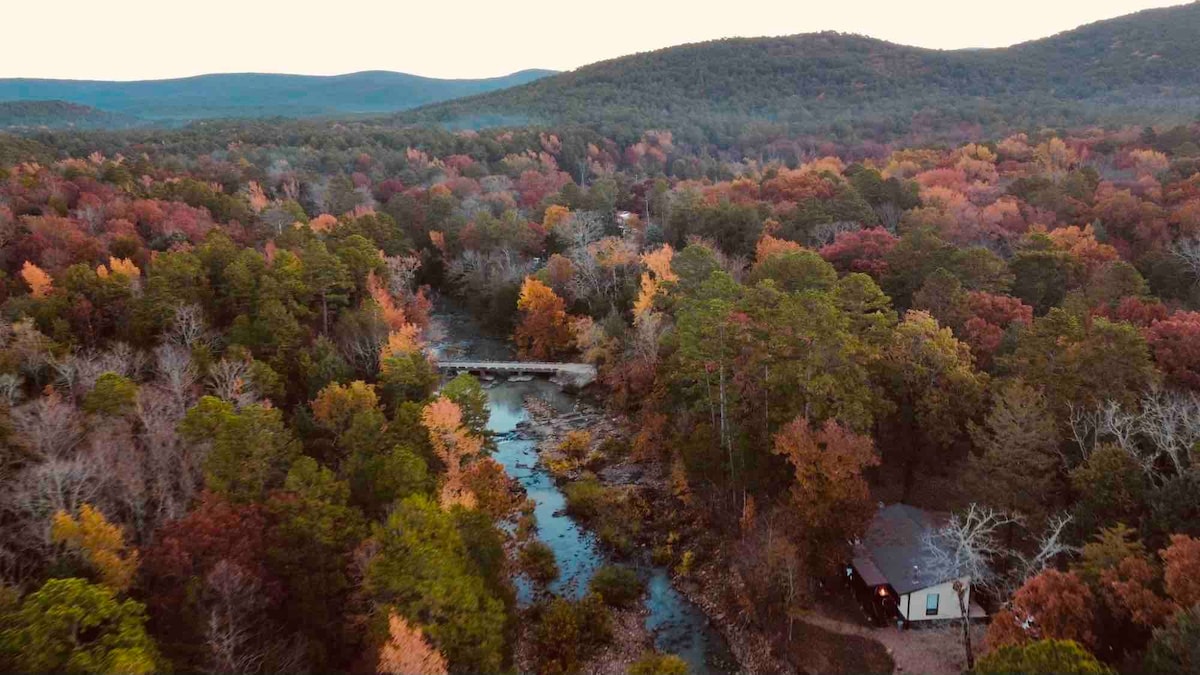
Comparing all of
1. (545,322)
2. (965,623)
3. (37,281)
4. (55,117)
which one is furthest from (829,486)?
(55,117)

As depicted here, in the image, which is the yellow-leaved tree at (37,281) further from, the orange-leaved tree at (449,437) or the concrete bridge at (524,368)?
the concrete bridge at (524,368)

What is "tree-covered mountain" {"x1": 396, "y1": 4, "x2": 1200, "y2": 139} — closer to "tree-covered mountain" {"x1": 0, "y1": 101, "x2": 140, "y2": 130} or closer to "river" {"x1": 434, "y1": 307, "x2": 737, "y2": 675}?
"tree-covered mountain" {"x1": 0, "y1": 101, "x2": 140, "y2": 130}

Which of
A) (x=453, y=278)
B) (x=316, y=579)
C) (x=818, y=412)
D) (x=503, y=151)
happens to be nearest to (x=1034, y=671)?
(x=818, y=412)

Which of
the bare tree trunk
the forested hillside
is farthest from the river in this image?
the bare tree trunk

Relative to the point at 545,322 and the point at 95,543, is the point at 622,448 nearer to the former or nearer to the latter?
the point at 545,322

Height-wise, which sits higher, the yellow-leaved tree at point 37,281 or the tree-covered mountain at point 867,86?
the tree-covered mountain at point 867,86

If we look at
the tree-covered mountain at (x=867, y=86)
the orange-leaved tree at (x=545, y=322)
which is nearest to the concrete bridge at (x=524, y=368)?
the orange-leaved tree at (x=545, y=322)
